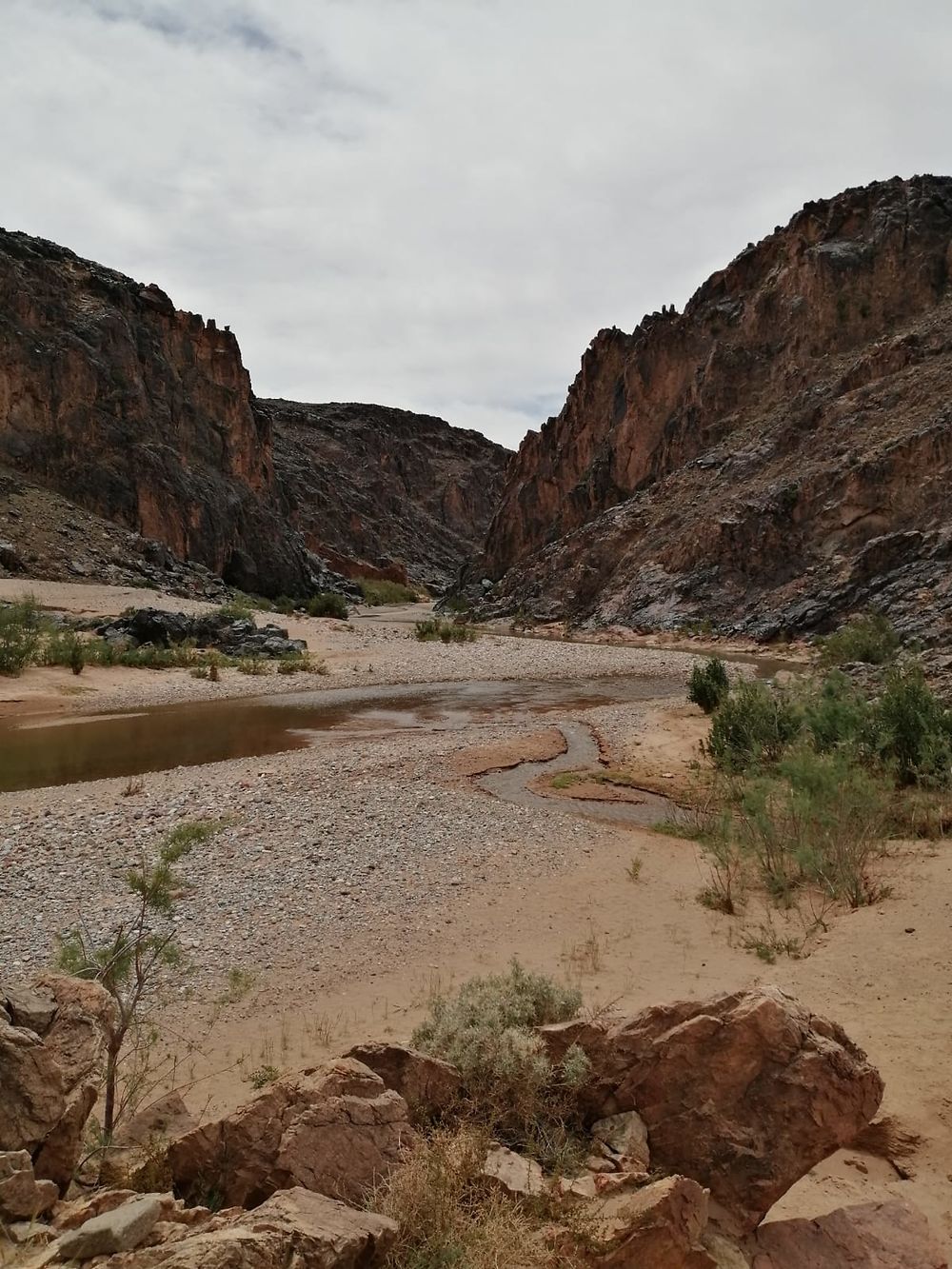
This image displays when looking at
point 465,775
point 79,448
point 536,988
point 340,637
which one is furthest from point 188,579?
point 536,988

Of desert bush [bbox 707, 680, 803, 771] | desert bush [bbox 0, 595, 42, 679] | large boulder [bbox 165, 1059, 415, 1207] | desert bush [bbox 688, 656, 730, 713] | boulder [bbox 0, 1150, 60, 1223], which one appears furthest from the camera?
desert bush [bbox 0, 595, 42, 679]

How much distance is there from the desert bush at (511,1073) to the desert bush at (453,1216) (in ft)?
1.05

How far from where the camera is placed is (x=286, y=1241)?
2.59 m

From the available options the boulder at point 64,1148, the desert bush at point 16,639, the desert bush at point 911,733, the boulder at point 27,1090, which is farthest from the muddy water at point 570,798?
the desert bush at point 16,639

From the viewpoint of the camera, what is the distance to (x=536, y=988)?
4.90 metres

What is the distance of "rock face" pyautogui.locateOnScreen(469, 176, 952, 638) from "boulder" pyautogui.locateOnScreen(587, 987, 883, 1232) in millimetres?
25213

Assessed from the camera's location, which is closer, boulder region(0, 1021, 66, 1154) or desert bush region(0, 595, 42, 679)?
boulder region(0, 1021, 66, 1154)

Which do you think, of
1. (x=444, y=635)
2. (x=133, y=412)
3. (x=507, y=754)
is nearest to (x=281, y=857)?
(x=507, y=754)

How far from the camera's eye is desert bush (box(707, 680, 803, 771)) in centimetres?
1300

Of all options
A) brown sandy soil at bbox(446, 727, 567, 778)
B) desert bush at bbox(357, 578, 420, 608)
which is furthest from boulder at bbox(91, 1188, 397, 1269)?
desert bush at bbox(357, 578, 420, 608)

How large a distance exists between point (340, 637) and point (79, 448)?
933 inches

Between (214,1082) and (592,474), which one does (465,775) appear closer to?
(214,1082)

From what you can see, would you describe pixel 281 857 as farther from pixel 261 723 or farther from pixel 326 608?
pixel 326 608

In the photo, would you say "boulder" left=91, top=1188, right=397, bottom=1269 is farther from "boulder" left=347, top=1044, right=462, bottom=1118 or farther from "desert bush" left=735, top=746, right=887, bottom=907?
"desert bush" left=735, top=746, right=887, bottom=907
